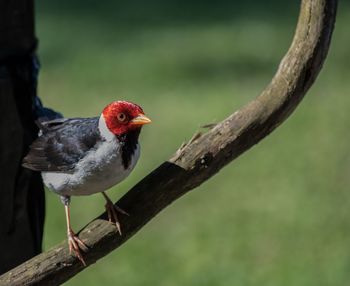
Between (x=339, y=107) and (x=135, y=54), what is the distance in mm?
2045

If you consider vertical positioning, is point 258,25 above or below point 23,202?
below

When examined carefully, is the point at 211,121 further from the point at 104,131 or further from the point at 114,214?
the point at 114,214

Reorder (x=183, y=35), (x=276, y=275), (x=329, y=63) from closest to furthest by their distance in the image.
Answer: (x=276, y=275)
(x=329, y=63)
(x=183, y=35)

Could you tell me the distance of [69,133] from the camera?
368 cm

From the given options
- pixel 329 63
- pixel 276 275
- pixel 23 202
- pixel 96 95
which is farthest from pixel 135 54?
pixel 23 202

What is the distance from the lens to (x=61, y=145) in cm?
369

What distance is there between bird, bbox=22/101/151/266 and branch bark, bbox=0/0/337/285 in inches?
1.9

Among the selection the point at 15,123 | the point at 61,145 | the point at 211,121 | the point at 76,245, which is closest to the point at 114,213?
the point at 76,245

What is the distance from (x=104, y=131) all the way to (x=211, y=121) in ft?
12.9

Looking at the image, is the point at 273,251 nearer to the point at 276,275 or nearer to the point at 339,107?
the point at 276,275

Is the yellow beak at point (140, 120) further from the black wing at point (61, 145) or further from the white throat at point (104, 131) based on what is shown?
the black wing at point (61, 145)

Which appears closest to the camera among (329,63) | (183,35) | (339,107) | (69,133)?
(69,133)

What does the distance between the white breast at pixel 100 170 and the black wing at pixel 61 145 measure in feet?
0.18

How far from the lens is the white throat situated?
3456mm
